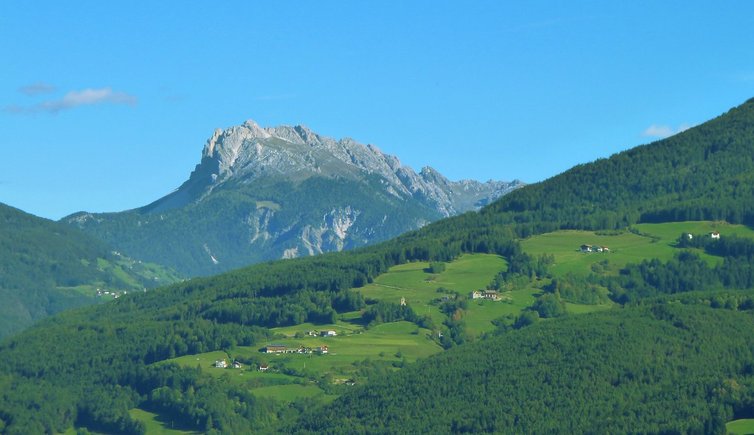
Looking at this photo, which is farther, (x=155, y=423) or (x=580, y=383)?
(x=155, y=423)

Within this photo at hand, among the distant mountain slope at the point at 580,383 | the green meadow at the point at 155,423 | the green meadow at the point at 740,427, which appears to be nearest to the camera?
the green meadow at the point at 740,427

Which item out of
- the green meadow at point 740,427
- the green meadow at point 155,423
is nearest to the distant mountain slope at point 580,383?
the green meadow at point 740,427

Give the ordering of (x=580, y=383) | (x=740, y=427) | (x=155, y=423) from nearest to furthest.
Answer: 1. (x=740, y=427)
2. (x=580, y=383)
3. (x=155, y=423)

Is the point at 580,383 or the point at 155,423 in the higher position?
the point at 580,383

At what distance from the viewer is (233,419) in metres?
184

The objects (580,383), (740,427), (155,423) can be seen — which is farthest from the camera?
(155,423)

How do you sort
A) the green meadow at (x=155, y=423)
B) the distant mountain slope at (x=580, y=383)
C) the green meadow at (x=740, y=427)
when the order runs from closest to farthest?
the green meadow at (x=740, y=427)
the distant mountain slope at (x=580, y=383)
the green meadow at (x=155, y=423)

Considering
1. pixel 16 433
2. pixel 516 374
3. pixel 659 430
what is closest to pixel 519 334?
pixel 516 374

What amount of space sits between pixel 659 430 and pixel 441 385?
3184 centimetres

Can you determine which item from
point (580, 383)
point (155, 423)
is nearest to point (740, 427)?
point (580, 383)

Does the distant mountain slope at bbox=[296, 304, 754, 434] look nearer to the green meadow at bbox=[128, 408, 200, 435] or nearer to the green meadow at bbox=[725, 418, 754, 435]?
the green meadow at bbox=[725, 418, 754, 435]

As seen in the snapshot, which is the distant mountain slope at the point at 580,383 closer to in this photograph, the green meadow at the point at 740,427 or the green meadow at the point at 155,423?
the green meadow at the point at 740,427

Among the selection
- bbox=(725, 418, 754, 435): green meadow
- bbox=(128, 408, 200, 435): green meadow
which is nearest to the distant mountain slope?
bbox=(725, 418, 754, 435): green meadow

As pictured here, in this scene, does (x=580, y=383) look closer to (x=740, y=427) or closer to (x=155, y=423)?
(x=740, y=427)
